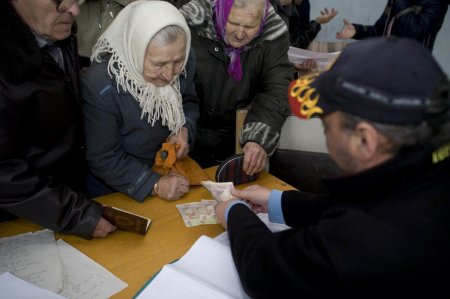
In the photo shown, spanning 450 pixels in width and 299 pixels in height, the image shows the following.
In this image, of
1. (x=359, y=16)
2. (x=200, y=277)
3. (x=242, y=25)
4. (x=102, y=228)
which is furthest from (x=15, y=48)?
(x=359, y=16)

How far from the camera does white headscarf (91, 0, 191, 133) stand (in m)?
1.37

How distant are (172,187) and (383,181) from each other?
0.91 meters

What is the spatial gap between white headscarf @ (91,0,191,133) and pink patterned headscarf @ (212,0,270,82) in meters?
0.43

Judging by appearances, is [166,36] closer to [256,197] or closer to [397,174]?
[256,197]

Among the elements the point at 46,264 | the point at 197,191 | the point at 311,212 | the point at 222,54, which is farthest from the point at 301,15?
the point at 46,264

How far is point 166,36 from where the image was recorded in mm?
1381

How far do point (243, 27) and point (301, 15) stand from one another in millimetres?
2665

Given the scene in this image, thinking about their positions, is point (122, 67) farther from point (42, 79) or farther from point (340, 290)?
point (340, 290)

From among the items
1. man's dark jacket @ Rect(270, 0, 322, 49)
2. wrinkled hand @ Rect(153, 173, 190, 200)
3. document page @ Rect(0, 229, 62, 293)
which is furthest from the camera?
man's dark jacket @ Rect(270, 0, 322, 49)

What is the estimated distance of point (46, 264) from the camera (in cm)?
115

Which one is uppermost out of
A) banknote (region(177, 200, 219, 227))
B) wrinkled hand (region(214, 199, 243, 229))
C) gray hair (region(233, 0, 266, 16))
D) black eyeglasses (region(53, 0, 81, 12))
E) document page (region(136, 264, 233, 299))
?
black eyeglasses (region(53, 0, 81, 12))

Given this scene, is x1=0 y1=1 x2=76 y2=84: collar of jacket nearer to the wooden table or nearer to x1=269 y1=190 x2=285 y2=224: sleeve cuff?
the wooden table

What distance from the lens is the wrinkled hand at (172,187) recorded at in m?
1.52

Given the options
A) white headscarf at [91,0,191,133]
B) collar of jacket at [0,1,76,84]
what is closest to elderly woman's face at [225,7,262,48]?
white headscarf at [91,0,191,133]
